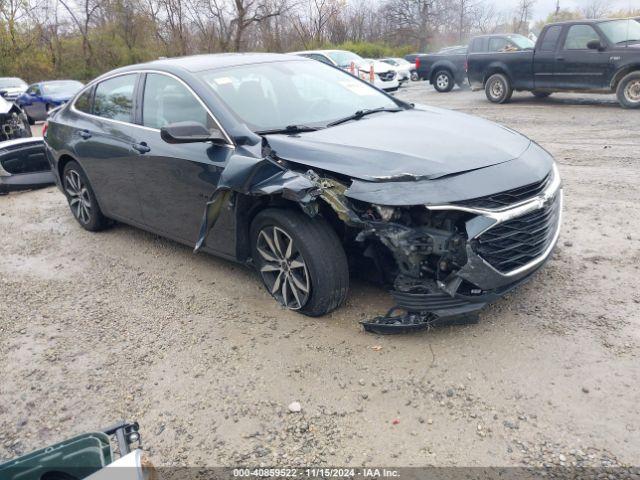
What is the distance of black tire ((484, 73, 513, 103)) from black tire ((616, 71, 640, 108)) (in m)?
2.66

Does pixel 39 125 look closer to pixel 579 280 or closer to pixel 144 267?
pixel 144 267

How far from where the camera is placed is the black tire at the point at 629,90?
11102 millimetres

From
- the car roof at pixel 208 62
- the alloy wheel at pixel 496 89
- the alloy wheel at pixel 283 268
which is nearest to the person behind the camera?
the alloy wheel at pixel 283 268

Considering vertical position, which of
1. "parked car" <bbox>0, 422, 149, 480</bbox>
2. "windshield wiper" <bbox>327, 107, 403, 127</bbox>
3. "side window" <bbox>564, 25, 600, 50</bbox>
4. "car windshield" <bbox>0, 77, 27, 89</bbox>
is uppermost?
"car windshield" <bbox>0, 77, 27, 89</bbox>

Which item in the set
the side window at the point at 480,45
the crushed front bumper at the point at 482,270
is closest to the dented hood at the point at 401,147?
the crushed front bumper at the point at 482,270

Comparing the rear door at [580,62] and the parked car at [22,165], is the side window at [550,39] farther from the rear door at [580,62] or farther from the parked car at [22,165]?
the parked car at [22,165]

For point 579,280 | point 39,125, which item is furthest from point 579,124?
point 39,125

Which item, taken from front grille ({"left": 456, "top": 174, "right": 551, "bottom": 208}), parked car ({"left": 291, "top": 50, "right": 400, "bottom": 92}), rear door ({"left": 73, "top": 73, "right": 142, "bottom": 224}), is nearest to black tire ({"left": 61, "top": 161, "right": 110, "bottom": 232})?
rear door ({"left": 73, "top": 73, "right": 142, "bottom": 224})

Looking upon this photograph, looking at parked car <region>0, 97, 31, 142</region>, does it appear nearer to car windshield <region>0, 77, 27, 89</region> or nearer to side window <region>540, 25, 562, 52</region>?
side window <region>540, 25, 562, 52</region>

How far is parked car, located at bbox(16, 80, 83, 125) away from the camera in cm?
1802

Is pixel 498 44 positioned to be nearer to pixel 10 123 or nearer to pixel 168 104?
pixel 10 123

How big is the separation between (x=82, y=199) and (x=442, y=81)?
15493 mm

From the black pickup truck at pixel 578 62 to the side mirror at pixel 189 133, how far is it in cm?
1006

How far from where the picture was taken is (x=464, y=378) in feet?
10.1
